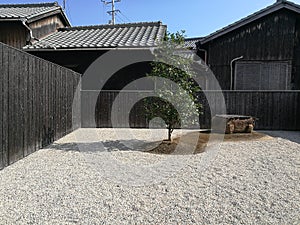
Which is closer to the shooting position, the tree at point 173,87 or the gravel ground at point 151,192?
the gravel ground at point 151,192

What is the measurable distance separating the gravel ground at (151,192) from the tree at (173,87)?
42.6 inches

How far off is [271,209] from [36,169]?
127 inches

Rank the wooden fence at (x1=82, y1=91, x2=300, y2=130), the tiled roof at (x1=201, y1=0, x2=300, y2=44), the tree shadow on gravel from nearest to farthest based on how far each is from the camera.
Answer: the tree shadow on gravel → the wooden fence at (x1=82, y1=91, x2=300, y2=130) → the tiled roof at (x1=201, y1=0, x2=300, y2=44)

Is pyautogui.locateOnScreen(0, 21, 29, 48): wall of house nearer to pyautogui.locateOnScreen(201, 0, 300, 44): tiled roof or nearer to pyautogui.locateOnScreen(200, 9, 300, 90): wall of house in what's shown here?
pyautogui.locateOnScreen(201, 0, 300, 44): tiled roof

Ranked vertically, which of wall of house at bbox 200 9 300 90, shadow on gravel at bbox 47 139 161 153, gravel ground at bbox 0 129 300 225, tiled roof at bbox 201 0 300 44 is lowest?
gravel ground at bbox 0 129 300 225

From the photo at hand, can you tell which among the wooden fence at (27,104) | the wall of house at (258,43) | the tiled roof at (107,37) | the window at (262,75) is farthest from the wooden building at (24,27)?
the window at (262,75)

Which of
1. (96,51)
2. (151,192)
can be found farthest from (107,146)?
(96,51)

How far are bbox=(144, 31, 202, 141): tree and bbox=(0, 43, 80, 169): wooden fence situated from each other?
239cm

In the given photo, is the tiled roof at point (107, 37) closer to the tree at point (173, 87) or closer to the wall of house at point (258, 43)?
the tree at point (173, 87)

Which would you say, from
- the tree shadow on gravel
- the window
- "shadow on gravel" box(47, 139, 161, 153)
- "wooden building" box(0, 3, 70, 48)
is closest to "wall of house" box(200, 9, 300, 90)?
the window

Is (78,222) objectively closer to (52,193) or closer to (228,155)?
(52,193)

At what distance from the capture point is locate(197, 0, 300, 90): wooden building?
30.5 ft

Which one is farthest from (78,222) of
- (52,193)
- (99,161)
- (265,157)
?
(265,157)

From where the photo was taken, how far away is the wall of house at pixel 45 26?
32.7ft
